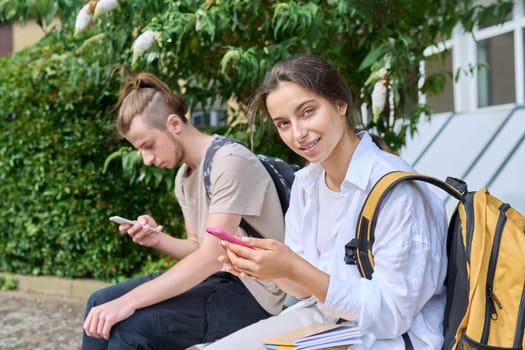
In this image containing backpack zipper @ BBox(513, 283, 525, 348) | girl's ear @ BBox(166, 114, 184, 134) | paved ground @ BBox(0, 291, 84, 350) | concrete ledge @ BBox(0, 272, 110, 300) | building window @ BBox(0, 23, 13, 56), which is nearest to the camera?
backpack zipper @ BBox(513, 283, 525, 348)

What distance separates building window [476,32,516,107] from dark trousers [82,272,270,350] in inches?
241

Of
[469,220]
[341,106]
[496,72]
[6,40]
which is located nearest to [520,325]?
[469,220]

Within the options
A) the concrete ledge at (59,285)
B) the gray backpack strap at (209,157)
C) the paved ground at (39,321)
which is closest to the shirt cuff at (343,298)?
the gray backpack strap at (209,157)

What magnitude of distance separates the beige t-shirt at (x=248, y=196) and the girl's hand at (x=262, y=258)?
692mm

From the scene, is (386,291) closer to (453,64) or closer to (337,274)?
(337,274)

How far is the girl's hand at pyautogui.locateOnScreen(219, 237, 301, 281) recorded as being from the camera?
160cm

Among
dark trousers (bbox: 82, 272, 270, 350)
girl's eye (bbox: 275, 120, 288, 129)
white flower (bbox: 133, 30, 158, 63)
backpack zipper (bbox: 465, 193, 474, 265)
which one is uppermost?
white flower (bbox: 133, 30, 158, 63)

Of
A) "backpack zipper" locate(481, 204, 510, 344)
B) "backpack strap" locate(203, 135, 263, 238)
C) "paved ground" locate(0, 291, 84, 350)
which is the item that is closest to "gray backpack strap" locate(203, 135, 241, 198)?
"backpack strap" locate(203, 135, 263, 238)

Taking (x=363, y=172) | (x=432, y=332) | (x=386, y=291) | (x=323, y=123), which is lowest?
(x=432, y=332)

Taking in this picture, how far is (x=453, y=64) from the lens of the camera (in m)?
8.22

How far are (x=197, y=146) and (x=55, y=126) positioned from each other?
3194 millimetres

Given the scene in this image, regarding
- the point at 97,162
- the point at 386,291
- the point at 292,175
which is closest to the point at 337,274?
the point at 386,291

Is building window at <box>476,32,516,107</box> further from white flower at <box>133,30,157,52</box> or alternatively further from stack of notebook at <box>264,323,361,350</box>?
stack of notebook at <box>264,323,361,350</box>

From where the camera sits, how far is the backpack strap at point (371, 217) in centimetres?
170
